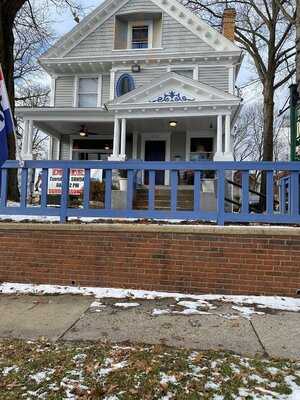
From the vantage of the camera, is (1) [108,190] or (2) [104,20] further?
(2) [104,20]

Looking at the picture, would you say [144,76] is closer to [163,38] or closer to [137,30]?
[163,38]

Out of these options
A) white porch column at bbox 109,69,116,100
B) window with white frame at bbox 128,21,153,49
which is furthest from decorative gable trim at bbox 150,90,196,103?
window with white frame at bbox 128,21,153,49

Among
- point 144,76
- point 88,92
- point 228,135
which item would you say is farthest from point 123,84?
point 228,135

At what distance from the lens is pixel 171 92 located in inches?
591

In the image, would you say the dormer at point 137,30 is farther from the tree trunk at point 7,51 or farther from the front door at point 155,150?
the tree trunk at point 7,51

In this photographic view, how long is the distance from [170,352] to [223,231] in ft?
8.19

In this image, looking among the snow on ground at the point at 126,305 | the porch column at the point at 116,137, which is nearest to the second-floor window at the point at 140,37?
the porch column at the point at 116,137

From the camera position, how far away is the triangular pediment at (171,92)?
14.7m

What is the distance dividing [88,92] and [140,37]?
308cm

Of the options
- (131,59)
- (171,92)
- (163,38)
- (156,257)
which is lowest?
(156,257)

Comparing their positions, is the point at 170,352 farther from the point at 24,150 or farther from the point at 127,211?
the point at 24,150

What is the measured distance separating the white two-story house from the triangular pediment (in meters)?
0.03

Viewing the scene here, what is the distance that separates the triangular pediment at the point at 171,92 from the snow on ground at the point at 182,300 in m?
9.58

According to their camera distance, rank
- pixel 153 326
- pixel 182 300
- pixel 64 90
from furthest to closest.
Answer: pixel 64 90
pixel 182 300
pixel 153 326
